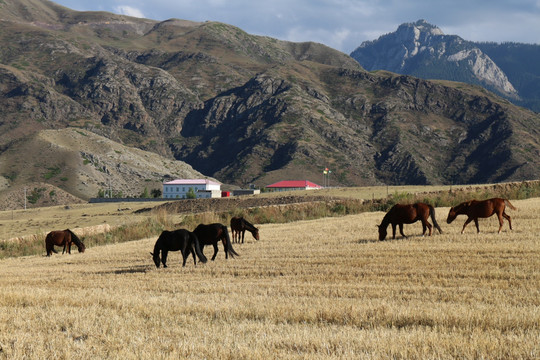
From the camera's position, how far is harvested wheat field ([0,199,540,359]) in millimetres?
6914

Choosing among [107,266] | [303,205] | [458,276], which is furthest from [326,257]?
Answer: [303,205]

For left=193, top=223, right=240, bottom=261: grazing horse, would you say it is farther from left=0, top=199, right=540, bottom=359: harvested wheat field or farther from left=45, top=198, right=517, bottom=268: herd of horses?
left=0, top=199, right=540, bottom=359: harvested wheat field

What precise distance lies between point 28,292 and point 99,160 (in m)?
185

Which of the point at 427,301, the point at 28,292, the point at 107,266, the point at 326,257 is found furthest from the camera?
the point at 107,266

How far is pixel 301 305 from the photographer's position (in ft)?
31.5

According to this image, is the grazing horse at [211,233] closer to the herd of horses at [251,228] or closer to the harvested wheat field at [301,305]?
the herd of horses at [251,228]

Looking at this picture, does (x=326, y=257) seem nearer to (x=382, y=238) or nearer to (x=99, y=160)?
(x=382, y=238)

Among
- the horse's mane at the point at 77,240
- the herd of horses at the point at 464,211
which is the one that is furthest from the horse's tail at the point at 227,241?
the horse's mane at the point at 77,240

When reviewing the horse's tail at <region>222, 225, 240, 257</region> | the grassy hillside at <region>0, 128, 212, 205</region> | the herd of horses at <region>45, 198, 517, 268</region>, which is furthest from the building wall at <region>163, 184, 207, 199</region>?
the horse's tail at <region>222, 225, 240, 257</region>

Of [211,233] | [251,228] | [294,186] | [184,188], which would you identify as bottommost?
[251,228]

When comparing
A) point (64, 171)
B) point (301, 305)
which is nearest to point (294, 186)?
point (64, 171)

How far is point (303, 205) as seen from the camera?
4119cm

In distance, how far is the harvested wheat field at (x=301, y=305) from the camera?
6914 mm

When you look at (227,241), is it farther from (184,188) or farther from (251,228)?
(184,188)
